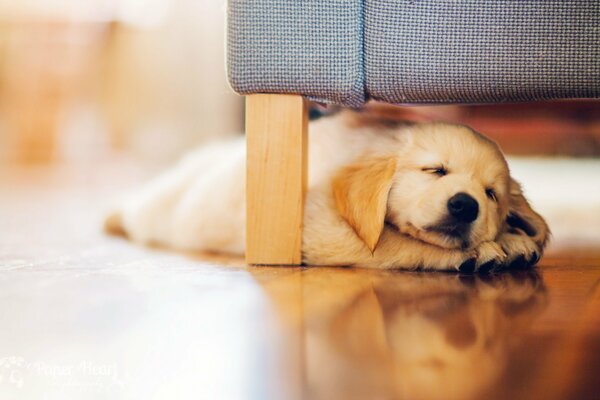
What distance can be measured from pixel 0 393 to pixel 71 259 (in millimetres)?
964

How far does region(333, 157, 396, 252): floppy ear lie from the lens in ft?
4.82

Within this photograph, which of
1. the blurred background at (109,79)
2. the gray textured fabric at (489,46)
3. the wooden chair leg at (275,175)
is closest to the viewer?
the gray textured fabric at (489,46)

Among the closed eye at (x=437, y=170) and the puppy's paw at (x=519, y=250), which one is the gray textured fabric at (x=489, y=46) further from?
the puppy's paw at (x=519, y=250)

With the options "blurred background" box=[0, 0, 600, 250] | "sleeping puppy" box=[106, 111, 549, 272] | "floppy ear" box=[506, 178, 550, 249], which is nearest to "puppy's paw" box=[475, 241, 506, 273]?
"sleeping puppy" box=[106, 111, 549, 272]

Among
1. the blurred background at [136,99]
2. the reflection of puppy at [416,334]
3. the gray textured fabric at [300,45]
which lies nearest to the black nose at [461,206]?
the reflection of puppy at [416,334]

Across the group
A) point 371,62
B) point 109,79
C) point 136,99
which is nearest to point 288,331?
point 371,62

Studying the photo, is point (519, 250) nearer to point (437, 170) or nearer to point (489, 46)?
point (437, 170)

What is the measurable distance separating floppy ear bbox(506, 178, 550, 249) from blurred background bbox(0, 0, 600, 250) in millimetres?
2013

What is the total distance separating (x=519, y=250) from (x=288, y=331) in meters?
0.75

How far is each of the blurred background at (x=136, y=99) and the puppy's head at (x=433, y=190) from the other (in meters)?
2.11

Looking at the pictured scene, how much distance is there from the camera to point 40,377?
2.59 feet

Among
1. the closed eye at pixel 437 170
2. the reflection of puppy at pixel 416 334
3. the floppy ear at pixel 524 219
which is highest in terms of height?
the closed eye at pixel 437 170

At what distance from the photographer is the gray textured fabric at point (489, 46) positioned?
4.61 ft

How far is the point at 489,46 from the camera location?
56.0 inches
